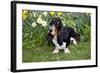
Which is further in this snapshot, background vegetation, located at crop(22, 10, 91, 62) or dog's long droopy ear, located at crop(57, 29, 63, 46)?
dog's long droopy ear, located at crop(57, 29, 63, 46)

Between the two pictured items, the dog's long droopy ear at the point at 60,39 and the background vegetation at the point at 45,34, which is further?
the dog's long droopy ear at the point at 60,39

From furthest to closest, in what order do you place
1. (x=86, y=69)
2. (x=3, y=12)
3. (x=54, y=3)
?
(x=86, y=69)
(x=54, y=3)
(x=3, y=12)

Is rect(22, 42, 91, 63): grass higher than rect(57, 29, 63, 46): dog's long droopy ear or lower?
lower

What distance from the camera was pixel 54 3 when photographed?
70.9 inches

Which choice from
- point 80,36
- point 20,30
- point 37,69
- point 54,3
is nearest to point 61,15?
point 54,3

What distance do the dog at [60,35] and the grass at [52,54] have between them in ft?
0.14

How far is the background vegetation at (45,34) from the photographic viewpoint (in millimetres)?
1731

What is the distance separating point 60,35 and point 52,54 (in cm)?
18

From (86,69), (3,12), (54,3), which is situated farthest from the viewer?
(86,69)

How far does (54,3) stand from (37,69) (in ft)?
1.84

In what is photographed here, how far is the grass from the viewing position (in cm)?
174

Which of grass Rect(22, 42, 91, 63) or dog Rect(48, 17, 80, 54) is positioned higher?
dog Rect(48, 17, 80, 54)

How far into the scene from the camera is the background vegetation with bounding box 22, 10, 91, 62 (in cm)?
173

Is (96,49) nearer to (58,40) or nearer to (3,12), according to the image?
(58,40)
